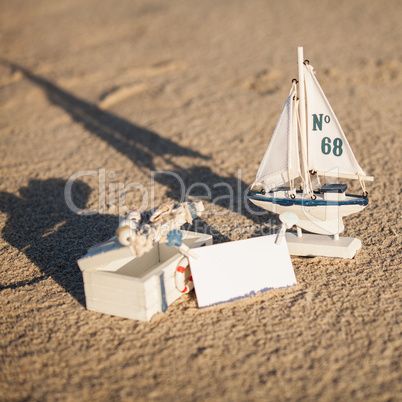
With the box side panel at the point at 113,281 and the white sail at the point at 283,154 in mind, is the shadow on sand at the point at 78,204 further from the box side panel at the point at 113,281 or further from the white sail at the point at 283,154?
the white sail at the point at 283,154

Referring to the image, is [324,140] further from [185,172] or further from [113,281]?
[185,172]

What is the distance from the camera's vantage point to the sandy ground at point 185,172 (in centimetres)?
306

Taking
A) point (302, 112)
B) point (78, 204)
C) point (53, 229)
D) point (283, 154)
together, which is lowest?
point (53, 229)

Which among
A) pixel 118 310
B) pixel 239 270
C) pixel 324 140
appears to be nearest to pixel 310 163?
pixel 324 140

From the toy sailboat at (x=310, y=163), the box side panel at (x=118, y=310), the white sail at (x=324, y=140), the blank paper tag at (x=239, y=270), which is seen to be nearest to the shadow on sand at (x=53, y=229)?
the box side panel at (x=118, y=310)

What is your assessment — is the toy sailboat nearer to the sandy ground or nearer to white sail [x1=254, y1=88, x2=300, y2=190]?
white sail [x1=254, y1=88, x2=300, y2=190]

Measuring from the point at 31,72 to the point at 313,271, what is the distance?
722cm

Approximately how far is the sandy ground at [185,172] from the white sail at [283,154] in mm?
741

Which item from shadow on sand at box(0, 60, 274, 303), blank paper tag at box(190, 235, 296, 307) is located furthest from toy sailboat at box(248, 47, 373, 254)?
shadow on sand at box(0, 60, 274, 303)

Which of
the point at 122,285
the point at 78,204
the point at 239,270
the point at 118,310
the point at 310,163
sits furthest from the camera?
the point at 78,204

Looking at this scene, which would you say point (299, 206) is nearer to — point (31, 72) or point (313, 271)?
point (313, 271)

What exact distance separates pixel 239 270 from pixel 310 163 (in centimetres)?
105

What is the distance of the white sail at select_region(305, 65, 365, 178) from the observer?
3832 mm

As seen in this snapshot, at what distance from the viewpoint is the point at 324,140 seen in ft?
12.9
